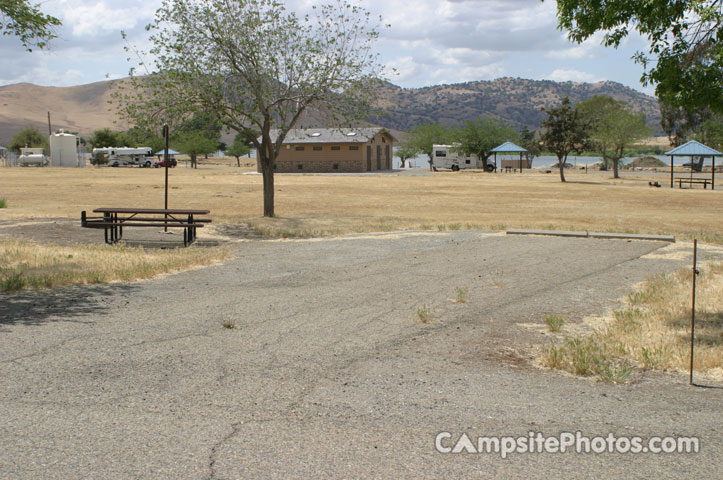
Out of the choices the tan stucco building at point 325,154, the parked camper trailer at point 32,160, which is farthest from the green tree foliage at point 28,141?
the tan stucco building at point 325,154

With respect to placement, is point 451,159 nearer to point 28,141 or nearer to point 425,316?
point 28,141

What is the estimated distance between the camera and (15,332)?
7164 mm

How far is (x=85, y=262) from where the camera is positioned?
12.1 meters

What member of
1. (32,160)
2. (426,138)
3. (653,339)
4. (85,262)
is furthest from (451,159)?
(653,339)

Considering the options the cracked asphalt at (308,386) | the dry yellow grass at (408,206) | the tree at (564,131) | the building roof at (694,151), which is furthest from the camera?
the tree at (564,131)

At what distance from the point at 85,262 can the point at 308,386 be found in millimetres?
7993

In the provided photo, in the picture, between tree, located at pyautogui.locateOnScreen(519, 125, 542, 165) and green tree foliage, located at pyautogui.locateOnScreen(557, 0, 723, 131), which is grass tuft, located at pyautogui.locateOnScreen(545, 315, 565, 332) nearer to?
green tree foliage, located at pyautogui.locateOnScreen(557, 0, 723, 131)

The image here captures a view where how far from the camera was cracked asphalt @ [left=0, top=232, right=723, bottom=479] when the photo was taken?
4137 mm

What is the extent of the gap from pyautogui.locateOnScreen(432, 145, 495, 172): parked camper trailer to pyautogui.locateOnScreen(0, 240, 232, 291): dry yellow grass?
6864 centimetres

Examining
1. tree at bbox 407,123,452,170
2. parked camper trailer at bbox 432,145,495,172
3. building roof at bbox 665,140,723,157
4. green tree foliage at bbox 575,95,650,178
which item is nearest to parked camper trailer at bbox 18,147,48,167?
parked camper trailer at bbox 432,145,495,172

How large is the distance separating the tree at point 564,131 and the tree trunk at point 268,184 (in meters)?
35.0

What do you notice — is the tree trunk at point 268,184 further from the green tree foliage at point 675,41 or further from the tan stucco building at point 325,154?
the tan stucco building at point 325,154

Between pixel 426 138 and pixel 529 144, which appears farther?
pixel 529 144

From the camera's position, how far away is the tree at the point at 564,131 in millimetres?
52497
